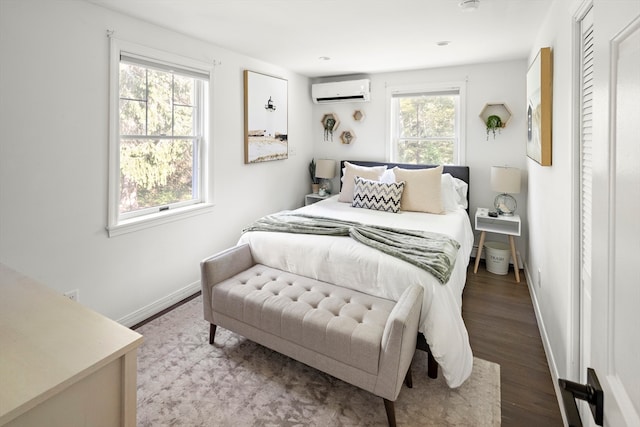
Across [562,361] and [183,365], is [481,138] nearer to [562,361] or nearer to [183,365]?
[562,361]

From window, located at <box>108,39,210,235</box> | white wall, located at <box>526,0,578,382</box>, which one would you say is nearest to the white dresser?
window, located at <box>108,39,210,235</box>

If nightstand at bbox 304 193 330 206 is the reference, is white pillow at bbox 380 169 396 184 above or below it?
above

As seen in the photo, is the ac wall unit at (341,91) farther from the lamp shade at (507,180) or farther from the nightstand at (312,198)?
the lamp shade at (507,180)

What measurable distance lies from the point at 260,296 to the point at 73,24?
2.14 metres

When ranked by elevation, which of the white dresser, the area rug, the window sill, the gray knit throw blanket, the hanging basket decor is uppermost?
the hanging basket decor

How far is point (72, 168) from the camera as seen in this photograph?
2.29m

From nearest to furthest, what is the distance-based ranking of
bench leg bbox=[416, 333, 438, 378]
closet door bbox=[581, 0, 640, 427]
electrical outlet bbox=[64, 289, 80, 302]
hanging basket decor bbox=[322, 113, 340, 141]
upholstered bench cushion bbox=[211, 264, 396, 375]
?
closet door bbox=[581, 0, 640, 427] < upholstered bench cushion bbox=[211, 264, 396, 375] < bench leg bbox=[416, 333, 438, 378] < electrical outlet bbox=[64, 289, 80, 302] < hanging basket decor bbox=[322, 113, 340, 141]

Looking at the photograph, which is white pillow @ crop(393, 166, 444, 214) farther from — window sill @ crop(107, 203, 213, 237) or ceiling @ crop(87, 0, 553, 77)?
window sill @ crop(107, 203, 213, 237)

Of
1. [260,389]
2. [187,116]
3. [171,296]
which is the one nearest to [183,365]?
[260,389]

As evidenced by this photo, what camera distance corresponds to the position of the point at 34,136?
2084mm

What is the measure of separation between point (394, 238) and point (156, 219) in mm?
1963

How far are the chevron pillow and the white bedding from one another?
0.33 metres

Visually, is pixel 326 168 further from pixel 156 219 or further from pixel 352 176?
pixel 156 219

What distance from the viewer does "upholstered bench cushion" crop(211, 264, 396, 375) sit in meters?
1.79
